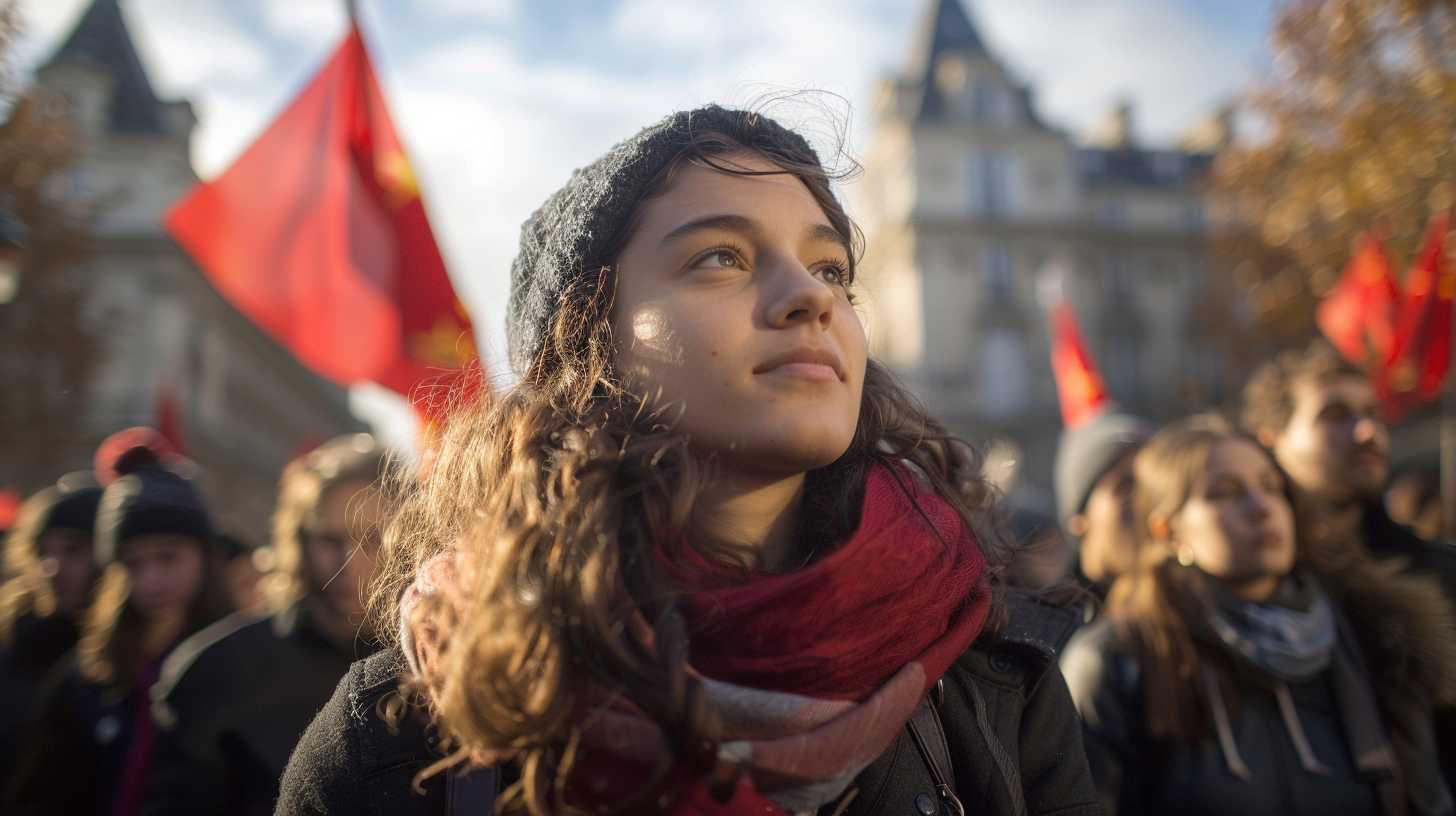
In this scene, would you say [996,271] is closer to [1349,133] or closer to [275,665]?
[1349,133]

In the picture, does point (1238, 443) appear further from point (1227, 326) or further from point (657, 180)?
point (1227, 326)

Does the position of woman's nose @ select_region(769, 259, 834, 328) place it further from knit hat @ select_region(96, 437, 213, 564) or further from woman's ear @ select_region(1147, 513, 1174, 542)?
knit hat @ select_region(96, 437, 213, 564)

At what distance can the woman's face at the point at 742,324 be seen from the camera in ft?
5.45

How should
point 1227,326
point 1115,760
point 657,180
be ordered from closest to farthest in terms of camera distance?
point 657,180 < point 1115,760 < point 1227,326

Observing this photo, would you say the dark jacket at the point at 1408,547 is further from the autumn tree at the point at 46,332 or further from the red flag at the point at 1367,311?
the autumn tree at the point at 46,332

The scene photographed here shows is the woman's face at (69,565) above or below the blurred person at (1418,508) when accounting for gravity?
above

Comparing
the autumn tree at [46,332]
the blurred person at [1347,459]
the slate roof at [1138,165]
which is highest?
the slate roof at [1138,165]

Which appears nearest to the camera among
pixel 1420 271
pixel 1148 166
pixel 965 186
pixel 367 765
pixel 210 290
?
pixel 367 765

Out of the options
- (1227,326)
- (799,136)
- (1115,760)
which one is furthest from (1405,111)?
(1227,326)

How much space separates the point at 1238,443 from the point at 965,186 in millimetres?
35618

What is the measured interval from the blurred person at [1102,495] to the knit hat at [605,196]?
6.68ft

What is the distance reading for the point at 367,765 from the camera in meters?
1.64

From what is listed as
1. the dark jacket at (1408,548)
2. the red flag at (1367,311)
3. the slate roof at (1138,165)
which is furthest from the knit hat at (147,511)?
the slate roof at (1138,165)

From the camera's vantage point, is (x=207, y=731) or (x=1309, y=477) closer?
(x=207, y=731)
